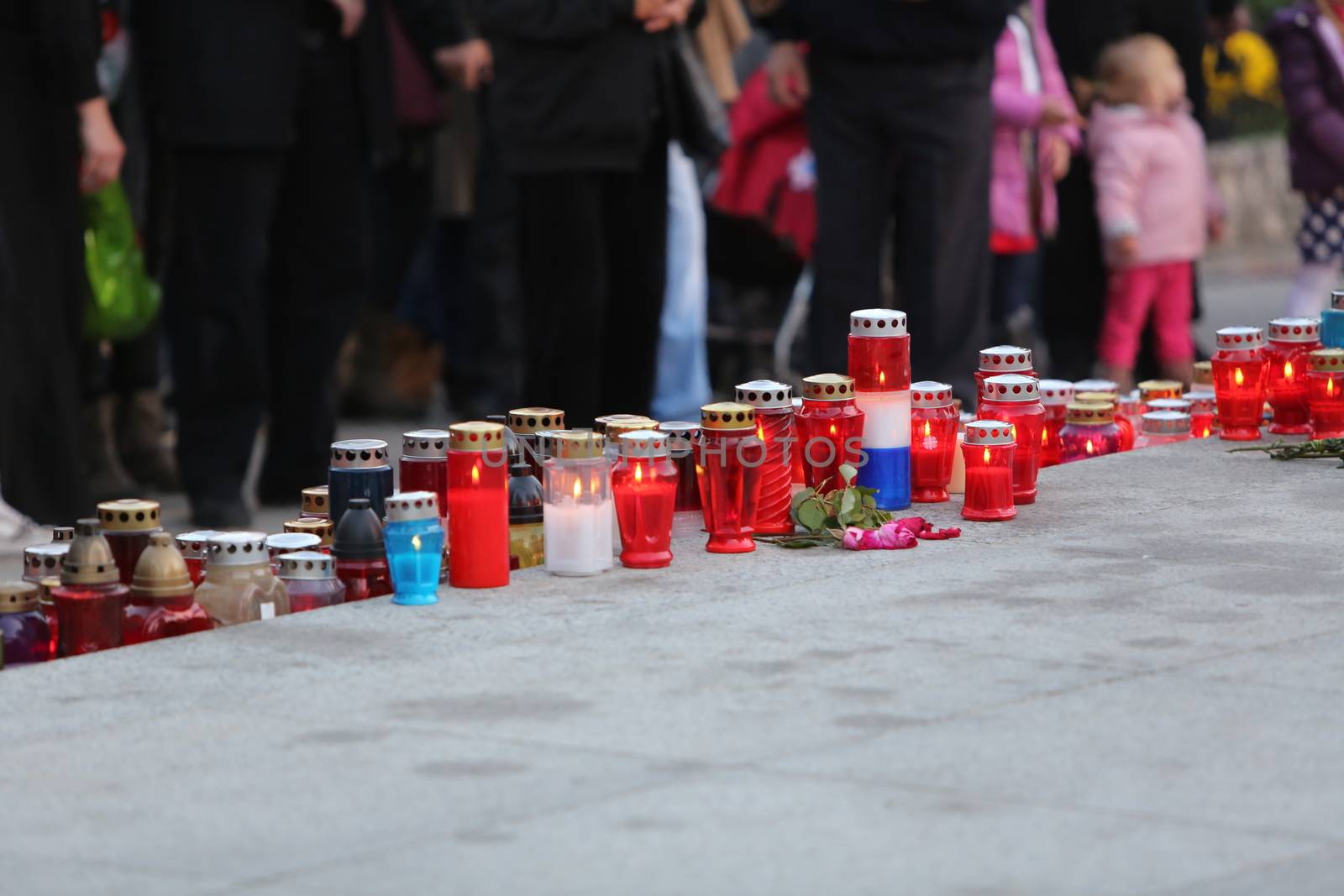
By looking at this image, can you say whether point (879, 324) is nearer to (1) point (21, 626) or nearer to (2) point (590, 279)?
(1) point (21, 626)

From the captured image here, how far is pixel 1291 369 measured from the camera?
6.00 m

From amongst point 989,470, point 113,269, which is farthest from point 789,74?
point 989,470

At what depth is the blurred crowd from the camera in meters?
6.54

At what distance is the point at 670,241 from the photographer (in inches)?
353

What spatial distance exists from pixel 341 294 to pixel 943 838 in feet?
15.0

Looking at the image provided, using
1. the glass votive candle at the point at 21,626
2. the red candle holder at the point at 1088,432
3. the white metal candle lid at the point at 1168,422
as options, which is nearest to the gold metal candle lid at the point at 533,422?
the glass votive candle at the point at 21,626

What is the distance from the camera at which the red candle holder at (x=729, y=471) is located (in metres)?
4.82

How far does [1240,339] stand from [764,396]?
1.49m

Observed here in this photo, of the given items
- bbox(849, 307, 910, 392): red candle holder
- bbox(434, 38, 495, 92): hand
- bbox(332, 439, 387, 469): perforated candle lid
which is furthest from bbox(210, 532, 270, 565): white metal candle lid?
bbox(434, 38, 495, 92): hand

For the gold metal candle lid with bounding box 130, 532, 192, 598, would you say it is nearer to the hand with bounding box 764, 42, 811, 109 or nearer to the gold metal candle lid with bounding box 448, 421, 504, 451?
the gold metal candle lid with bounding box 448, 421, 504, 451

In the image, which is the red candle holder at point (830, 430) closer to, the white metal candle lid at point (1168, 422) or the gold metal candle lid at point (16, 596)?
the white metal candle lid at point (1168, 422)

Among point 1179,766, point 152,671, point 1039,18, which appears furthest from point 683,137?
point 1179,766

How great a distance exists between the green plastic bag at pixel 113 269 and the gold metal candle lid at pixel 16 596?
2.86 metres

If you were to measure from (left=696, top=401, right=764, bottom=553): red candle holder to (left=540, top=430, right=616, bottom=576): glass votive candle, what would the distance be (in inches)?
9.2
